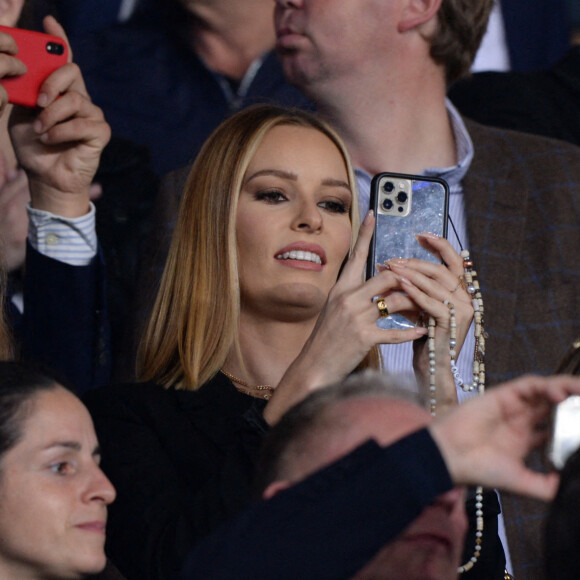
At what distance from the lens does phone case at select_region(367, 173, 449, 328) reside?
2.10 meters

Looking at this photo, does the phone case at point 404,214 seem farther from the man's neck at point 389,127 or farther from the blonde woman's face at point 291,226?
the man's neck at point 389,127

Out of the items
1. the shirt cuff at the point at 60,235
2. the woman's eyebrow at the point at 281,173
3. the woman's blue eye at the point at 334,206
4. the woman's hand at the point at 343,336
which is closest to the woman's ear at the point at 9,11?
the shirt cuff at the point at 60,235

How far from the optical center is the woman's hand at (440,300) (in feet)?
6.26

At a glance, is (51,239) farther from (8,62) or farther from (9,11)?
(9,11)

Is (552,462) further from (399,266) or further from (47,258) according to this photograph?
(47,258)

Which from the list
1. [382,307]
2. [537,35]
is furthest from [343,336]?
[537,35]

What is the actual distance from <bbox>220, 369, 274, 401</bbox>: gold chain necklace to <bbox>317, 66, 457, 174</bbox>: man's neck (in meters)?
0.84

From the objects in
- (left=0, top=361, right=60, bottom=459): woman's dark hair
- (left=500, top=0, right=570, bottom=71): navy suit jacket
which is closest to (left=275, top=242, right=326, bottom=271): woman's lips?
(left=0, top=361, right=60, bottom=459): woman's dark hair

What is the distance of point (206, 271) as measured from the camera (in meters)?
2.20

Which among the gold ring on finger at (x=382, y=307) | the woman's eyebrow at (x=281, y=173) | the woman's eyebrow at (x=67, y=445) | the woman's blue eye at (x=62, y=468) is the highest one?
the woman's eyebrow at (x=281, y=173)

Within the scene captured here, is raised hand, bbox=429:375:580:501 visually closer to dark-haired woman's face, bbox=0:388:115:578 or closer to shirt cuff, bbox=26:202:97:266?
dark-haired woman's face, bbox=0:388:115:578

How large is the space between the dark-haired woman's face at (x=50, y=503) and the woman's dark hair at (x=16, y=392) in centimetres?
1

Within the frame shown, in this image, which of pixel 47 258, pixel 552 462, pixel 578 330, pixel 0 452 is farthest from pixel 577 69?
pixel 552 462

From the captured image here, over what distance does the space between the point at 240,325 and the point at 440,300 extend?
429mm
